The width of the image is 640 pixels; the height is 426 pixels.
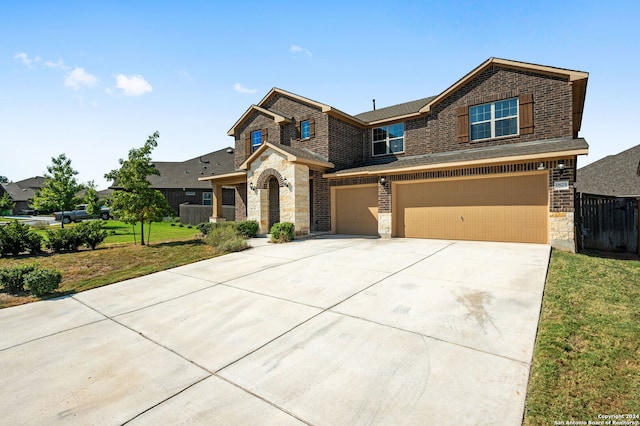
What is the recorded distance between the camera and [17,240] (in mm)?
11023

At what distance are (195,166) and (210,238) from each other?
2539cm

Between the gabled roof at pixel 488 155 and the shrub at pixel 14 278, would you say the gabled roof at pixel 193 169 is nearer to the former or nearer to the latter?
the gabled roof at pixel 488 155

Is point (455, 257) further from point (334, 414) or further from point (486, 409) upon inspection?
point (334, 414)

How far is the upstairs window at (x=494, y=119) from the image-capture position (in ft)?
40.4

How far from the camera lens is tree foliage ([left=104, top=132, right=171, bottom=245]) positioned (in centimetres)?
1275

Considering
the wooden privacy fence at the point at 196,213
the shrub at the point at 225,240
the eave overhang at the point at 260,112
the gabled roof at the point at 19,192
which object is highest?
the eave overhang at the point at 260,112

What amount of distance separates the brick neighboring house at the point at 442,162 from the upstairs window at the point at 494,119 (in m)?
0.04

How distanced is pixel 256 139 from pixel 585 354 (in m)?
18.0

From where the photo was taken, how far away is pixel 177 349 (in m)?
3.91

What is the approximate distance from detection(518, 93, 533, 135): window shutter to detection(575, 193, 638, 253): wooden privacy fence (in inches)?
125

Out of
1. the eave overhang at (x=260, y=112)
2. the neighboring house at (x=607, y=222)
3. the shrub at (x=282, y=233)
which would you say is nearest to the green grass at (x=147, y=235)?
the shrub at (x=282, y=233)

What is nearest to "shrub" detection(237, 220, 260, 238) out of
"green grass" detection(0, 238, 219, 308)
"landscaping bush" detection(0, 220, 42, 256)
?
"green grass" detection(0, 238, 219, 308)

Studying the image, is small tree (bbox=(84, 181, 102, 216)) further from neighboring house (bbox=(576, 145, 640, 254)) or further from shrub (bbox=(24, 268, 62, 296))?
neighboring house (bbox=(576, 145, 640, 254))

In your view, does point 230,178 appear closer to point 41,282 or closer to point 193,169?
point 41,282
